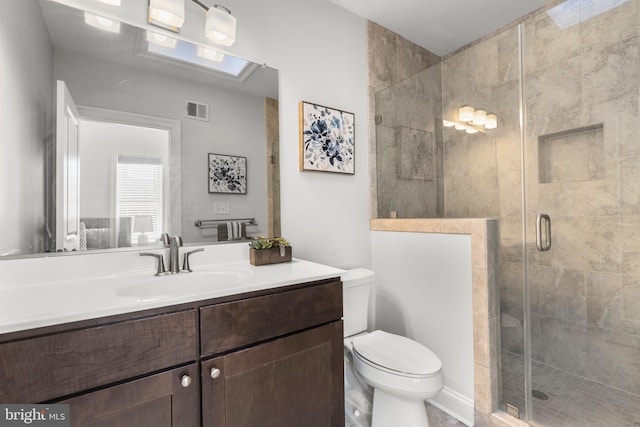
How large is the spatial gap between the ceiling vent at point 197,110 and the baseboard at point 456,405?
6.44ft

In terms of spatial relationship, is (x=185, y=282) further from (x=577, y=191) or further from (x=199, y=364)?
(x=577, y=191)

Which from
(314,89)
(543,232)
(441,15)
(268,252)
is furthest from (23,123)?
(441,15)

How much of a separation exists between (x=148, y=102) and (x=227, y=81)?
1.34ft

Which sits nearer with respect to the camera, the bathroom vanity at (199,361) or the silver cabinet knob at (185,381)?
the bathroom vanity at (199,361)

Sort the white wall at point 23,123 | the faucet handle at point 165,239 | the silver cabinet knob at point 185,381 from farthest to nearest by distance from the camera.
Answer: the faucet handle at point 165,239
the white wall at point 23,123
the silver cabinet knob at point 185,381

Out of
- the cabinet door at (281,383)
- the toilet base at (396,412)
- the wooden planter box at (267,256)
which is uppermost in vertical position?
the wooden planter box at (267,256)

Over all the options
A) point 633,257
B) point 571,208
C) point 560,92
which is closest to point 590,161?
point 571,208

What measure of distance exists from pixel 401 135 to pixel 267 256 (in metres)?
1.42

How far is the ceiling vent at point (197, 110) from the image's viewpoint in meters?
1.43

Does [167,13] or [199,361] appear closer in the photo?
[199,361]

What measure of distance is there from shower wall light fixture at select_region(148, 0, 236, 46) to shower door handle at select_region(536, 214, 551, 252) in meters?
1.87

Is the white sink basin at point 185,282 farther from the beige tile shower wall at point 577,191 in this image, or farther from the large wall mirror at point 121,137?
the beige tile shower wall at point 577,191

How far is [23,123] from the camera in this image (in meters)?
Answer: 1.07

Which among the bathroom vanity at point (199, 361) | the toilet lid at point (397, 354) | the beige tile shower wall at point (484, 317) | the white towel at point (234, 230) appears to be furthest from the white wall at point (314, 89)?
the beige tile shower wall at point (484, 317)
